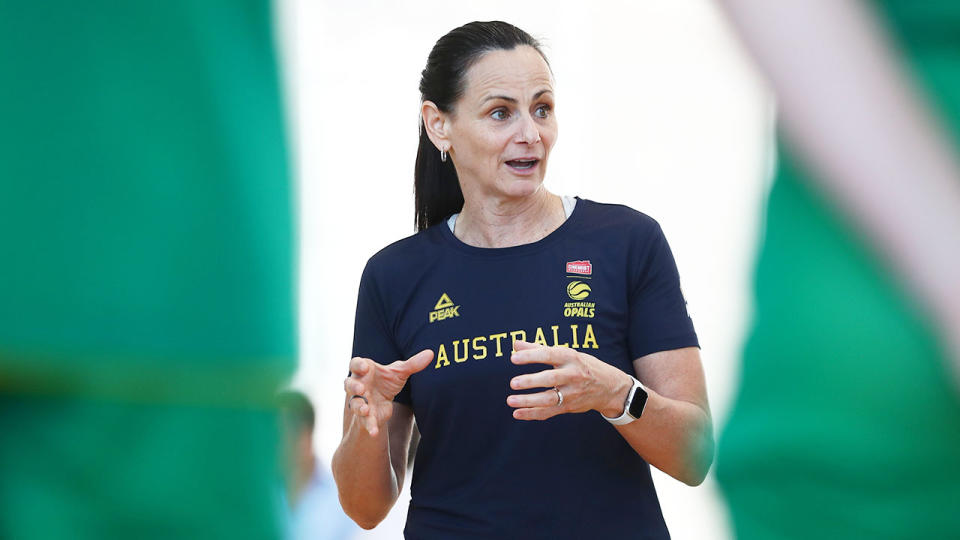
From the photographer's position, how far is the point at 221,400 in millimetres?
1249

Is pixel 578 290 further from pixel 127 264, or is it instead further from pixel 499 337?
pixel 127 264

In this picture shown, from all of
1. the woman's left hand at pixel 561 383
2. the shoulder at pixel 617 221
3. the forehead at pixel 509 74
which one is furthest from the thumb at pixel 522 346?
the forehead at pixel 509 74

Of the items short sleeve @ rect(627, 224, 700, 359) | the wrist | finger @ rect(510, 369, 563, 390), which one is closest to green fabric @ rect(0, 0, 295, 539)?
finger @ rect(510, 369, 563, 390)

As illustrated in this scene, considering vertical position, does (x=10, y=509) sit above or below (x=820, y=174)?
below

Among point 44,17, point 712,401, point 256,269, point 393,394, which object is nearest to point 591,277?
point 712,401

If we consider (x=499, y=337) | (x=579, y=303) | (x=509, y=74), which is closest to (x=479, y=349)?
(x=499, y=337)

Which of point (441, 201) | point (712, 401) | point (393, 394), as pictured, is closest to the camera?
point (393, 394)

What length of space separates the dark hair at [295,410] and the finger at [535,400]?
323 mm

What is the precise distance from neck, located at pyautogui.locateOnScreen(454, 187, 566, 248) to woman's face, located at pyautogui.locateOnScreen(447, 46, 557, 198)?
1.6 inches

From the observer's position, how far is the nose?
1889 mm

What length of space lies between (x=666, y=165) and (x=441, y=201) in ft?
2.52

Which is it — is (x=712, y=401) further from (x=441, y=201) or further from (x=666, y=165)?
(x=441, y=201)

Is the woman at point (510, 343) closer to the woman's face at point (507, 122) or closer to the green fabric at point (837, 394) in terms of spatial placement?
the woman's face at point (507, 122)

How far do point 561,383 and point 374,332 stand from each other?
1.89 feet
